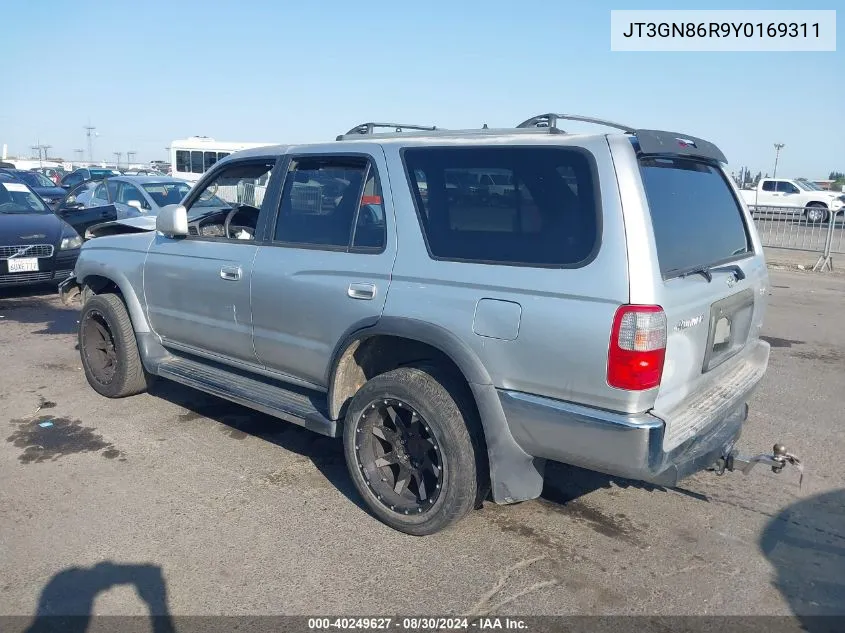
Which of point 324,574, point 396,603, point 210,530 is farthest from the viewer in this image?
point 210,530

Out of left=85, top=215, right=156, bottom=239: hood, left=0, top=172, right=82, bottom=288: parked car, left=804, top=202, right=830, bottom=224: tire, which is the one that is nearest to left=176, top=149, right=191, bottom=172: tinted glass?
left=0, top=172, right=82, bottom=288: parked car

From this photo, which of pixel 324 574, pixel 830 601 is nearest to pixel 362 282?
pixel 324 574

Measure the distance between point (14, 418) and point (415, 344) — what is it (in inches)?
132

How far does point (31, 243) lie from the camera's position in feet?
31.4

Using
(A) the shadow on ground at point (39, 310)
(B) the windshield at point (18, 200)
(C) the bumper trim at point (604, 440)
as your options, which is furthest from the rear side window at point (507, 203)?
(B) the windshield at point (18, 200)

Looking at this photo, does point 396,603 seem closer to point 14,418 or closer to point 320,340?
point 320,340

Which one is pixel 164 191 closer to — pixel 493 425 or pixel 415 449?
pixel 415 449

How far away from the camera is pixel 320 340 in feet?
13.0

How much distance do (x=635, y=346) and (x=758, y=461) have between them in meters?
1.13

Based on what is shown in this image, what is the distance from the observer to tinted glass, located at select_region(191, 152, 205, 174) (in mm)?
29062

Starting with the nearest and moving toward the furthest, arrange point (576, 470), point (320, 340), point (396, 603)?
1. point (396, 603)
2. point (320, 340)
3. point (576, 470)

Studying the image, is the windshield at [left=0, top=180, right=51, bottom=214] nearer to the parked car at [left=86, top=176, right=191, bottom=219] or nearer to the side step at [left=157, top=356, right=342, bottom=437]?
the parked car at [left=86, top=176, right=191, bottom=219]

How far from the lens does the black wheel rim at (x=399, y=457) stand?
359cm

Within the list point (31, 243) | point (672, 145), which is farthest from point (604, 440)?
point (31, 243)
